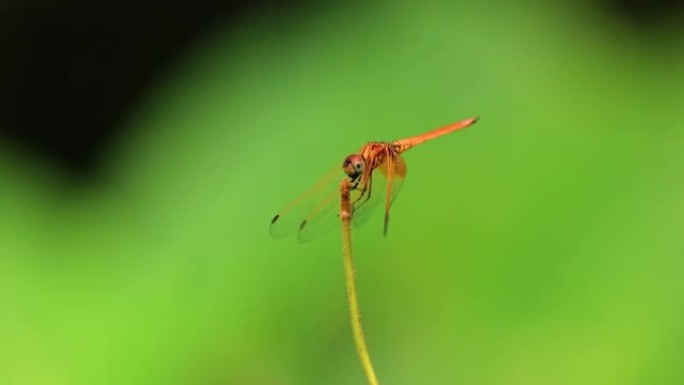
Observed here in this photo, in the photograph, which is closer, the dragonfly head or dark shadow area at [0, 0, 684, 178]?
the dragonfly head

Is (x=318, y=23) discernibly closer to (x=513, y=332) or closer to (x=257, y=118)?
(x=257, y=118)

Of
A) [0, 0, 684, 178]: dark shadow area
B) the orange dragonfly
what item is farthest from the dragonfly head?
[0, 0, 684, 178]: dark shadow area

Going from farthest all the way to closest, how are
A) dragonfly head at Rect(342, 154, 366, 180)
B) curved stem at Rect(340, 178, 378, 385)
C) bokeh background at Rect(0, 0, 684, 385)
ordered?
1. bokeh background at Rect(0, 0, 684, 385)
2. dragonfly head at Rect(342, 154, 366, 180)
3. curved stem at Rect(340, 178, 378, 385)

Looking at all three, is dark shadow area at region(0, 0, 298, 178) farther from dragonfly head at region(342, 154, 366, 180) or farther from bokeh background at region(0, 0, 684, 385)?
dragonfly head at region(342, 154, 366, 180)

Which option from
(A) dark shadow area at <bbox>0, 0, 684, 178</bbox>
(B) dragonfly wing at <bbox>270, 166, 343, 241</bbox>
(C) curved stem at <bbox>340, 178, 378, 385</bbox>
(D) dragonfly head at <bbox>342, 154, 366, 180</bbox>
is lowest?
(C) curved stem at <bbox>340, 178, 378, 385</bbox>

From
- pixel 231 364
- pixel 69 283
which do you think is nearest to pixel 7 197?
pixel 69 283

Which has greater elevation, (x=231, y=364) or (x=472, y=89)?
(x=472, y=89)

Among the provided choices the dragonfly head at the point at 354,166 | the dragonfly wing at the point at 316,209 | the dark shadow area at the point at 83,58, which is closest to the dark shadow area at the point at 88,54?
the dark shadow area at the point at 83,58

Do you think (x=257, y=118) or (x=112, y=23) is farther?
(x=112, y=23)
